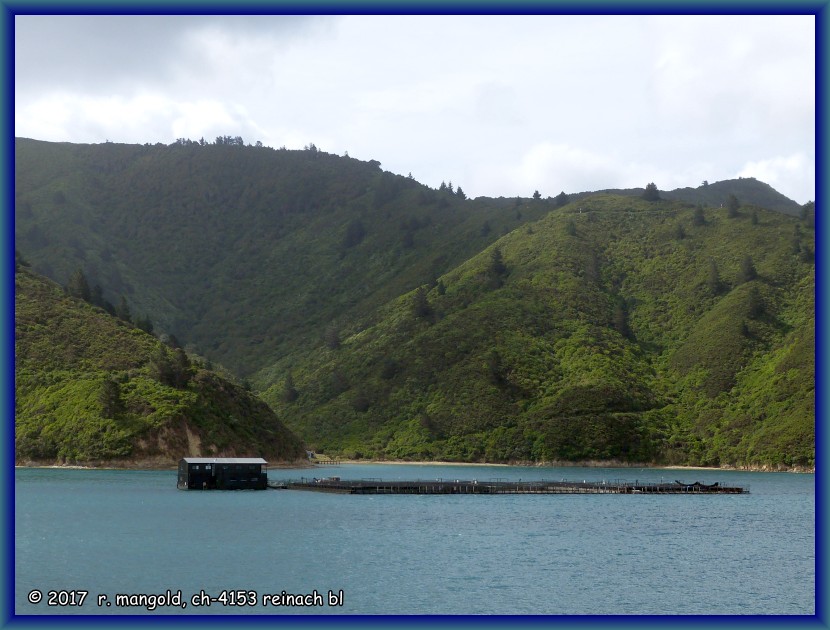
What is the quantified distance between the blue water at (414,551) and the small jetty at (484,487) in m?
3.92

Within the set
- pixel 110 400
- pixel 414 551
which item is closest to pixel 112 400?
pixel 110 400

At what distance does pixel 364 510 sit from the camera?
93.2 metres

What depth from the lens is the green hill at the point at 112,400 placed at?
131m

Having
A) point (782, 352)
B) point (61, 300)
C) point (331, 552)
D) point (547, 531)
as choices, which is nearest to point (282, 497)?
point (547, 531)

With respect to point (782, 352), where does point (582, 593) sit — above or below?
below

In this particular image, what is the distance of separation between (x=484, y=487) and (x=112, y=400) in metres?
53.0

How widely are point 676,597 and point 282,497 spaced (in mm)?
60912

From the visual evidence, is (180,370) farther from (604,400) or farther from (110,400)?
(604,400)

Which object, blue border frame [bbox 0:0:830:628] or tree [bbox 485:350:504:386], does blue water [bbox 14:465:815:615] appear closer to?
blue border frame [bbox 0:0:830:628]

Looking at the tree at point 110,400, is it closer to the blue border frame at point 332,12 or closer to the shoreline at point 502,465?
the shoreline at point 502,465

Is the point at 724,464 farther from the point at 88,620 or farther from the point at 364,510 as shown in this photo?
the point at 88,620

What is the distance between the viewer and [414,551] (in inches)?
2574

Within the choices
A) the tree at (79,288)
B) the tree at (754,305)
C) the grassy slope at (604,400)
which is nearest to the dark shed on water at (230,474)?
the grassy slope at (604,400)

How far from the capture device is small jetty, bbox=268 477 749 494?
372 feet
